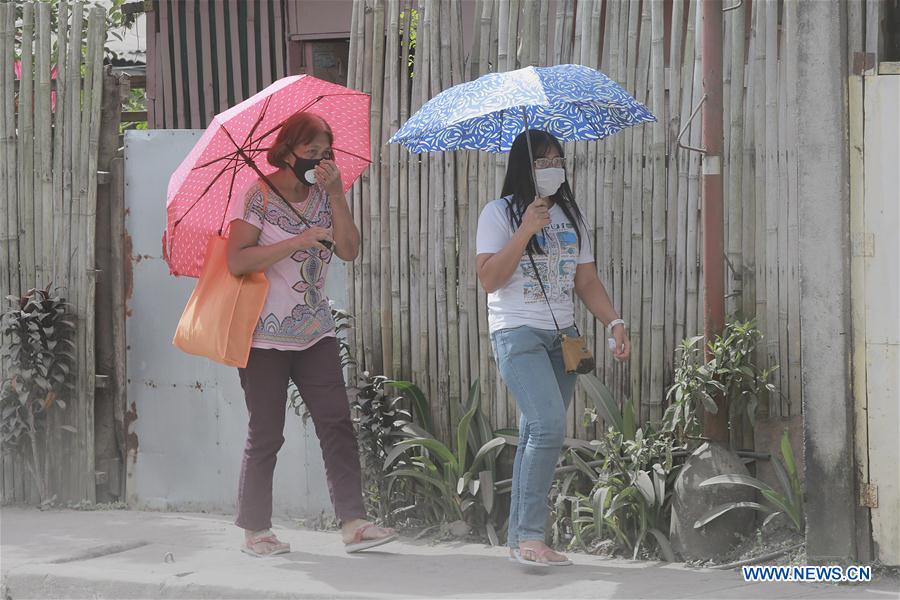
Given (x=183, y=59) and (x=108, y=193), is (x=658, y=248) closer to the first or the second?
(x=108, y=193)

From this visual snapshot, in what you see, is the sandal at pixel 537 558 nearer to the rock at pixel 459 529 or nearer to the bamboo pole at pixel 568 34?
the rock at pixel 459 529

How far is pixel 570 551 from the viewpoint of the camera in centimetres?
534

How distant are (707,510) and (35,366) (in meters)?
3.63

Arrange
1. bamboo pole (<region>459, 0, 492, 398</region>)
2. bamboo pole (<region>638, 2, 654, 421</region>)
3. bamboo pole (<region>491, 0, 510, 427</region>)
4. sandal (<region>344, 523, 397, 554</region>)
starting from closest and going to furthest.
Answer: sandal (<region>344, 523, 397, 554</region>)
bamboo pole (<region>638, 2, 654, 421</region>)
bamboo pole (<region>491, 0, 510, 427</region>)
bamboo pole (<region>459, 0, 492, 398</region>)

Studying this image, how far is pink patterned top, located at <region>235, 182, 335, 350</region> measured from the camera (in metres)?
5.08

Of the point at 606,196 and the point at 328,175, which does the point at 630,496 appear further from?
the point at 328,175

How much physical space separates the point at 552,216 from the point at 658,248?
Answer: 2.48ft

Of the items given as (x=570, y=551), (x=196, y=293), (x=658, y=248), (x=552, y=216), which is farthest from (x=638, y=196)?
(x=196, y=293)

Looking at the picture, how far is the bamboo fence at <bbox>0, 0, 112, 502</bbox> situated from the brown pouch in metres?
3.01

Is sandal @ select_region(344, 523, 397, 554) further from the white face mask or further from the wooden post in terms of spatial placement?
the white face mask

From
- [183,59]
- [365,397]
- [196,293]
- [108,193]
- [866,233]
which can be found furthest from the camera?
[183,59]

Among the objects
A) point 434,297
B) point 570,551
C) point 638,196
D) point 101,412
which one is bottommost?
point 570,551

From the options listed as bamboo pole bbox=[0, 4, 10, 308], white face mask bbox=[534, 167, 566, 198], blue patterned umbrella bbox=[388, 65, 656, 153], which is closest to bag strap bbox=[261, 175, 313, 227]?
blue patterned umbrella bbox=[388, 65, 656, 153]

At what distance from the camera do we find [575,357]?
4727 millimetres
